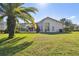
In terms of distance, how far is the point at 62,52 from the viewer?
6.23 meters

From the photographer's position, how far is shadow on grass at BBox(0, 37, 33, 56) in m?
6.25

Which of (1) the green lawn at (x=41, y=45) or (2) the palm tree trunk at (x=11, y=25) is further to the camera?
(2) the palm tree trunk at (x=11, y=25)

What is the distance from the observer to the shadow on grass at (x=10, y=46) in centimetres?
625

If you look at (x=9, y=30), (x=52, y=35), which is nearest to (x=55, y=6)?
(x=52, y=35)

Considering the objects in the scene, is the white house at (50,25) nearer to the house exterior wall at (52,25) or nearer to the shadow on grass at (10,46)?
the house exterior wall at (52,25)

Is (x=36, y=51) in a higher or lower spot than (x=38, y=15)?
lower

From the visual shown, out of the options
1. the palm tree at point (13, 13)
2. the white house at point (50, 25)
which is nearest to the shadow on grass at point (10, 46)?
the palm tree at point (13, 13)

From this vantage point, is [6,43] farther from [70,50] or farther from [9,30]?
[70,50]

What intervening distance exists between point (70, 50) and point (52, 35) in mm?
450

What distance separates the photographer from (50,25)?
641cm

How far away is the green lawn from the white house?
11cm

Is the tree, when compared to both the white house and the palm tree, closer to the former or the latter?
the white house

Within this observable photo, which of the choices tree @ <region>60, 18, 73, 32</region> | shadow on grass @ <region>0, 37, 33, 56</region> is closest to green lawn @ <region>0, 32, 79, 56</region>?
shadow on grass @ <region>0, 37, 33, 56</region>

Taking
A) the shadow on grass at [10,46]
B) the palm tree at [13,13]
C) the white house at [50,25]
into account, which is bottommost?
the shadow on grass at [10,46]
